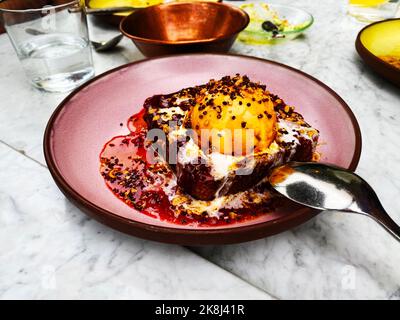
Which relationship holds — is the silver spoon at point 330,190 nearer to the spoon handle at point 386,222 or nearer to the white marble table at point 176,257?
the spoon handle at point 386,222

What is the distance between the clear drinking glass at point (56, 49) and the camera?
134 cm

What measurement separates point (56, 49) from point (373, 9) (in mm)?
1521

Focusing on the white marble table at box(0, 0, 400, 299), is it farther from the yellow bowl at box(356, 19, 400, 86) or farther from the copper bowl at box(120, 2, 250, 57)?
the copper bowl at box(120, 2, 250, 57)

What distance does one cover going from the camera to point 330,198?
0.78 m

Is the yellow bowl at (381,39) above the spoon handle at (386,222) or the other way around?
the other way around

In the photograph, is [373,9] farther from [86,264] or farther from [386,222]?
→ [86,264]

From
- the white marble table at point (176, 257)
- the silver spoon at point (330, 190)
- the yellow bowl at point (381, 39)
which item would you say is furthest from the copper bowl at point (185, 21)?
the silver spoon at point (330, 190)

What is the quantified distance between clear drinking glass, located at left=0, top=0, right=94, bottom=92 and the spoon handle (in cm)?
111

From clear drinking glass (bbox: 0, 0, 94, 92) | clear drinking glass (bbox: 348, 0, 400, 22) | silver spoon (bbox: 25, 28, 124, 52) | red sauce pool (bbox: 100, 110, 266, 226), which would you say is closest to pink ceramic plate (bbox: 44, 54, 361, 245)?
red sauce pool (bbox: 100, 110, 266, 226)

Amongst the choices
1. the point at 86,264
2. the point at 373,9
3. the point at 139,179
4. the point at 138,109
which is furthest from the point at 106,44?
the point at 373,9

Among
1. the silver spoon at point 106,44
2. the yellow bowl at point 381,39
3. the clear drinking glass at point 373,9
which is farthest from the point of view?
the clear drinking glass at point 373,9

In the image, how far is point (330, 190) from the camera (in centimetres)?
79

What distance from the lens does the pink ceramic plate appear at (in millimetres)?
719

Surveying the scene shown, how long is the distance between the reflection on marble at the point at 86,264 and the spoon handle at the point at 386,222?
0.26 meters
